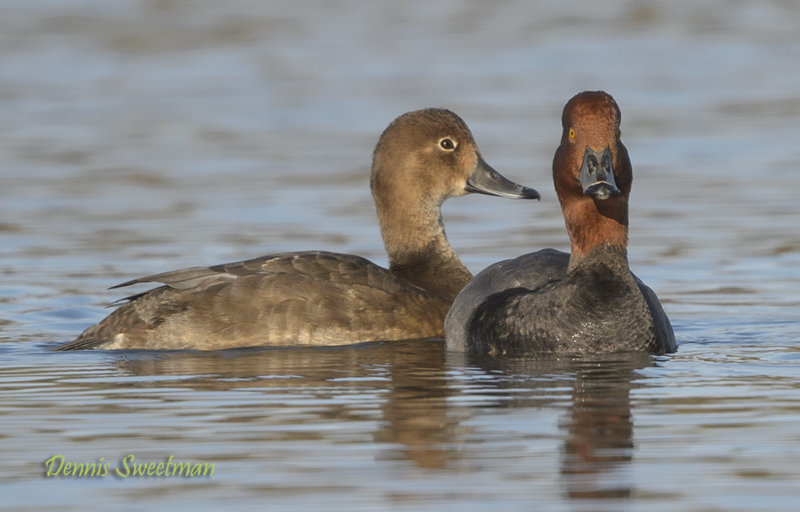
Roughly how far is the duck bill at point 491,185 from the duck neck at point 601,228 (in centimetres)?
170

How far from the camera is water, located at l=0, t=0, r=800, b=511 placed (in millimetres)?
6160

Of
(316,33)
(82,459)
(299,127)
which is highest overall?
(316,33)

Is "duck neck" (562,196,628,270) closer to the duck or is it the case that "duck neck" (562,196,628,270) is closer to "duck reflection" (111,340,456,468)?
"duck reflection" (111,340,456,468)

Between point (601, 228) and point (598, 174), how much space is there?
563mm

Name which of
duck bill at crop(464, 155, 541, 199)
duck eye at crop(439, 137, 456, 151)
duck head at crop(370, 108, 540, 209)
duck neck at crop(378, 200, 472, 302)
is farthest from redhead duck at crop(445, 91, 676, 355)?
duck eye at crop(439, 137, 456, 151)

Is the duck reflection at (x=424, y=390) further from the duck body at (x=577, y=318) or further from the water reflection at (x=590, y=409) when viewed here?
the duck body at (x=577, y=318)

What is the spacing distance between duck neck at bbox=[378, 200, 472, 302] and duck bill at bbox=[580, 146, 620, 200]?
2.20 m

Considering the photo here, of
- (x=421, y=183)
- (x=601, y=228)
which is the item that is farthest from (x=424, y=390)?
(x=421, y=183)

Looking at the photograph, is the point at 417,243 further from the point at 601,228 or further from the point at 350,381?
the point at 350,381

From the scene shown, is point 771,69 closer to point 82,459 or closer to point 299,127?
point 299,127

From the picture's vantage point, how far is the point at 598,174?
8.38 metres

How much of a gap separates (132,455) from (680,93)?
573 inches

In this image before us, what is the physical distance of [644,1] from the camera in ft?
87.0

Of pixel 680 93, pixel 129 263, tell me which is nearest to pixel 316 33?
pixel 680 93
